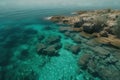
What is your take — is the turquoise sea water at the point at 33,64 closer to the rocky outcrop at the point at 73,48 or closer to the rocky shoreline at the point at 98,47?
the rocky outcrop at the point at 73,48

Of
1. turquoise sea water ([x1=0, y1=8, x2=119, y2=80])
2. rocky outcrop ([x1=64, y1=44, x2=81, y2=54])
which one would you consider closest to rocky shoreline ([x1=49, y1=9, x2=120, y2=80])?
rocky outcrop ([x1=64, y1=44, x2=81, y2=54])

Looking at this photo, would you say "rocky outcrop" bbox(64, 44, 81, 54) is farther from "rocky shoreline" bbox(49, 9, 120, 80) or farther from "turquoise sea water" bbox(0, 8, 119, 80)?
"turquoise sea water" bbox(0, 8, 119, 80)

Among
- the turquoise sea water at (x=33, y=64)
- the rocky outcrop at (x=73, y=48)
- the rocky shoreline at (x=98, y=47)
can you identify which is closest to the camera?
the turquoise sea water at (x=33, y=64)

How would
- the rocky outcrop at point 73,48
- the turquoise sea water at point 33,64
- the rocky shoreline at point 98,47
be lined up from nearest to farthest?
the turquoise sea water at point 33,64 < the rocky shoreline at point 98,47 < the rocky outcrop at point 73,48

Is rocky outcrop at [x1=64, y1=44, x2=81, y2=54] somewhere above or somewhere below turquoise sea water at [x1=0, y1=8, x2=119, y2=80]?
above

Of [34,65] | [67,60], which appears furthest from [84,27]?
[34,65]

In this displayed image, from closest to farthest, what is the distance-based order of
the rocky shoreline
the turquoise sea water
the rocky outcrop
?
the turquoise sea water → the rocky shoreline → the rocky outcrop

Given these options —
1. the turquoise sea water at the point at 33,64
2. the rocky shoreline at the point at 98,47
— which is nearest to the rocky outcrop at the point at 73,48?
the rocky shoreline at the point at 98,47

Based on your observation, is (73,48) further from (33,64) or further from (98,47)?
(33,64)

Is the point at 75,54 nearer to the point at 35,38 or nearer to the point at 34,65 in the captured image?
the point at 34,65

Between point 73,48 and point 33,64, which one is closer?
point 33,64

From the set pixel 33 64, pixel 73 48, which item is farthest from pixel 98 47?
pixel 33 64
